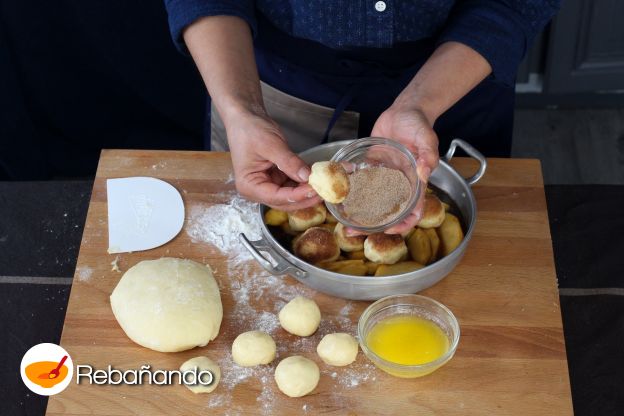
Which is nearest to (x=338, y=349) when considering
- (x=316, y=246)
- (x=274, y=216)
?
(x=316, y=246)

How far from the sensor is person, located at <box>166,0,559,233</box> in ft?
4.16

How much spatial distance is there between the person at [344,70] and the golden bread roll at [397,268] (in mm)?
63

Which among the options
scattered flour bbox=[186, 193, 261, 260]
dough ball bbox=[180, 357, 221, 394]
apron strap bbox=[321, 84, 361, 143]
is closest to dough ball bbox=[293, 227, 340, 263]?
scattered flour bbox=[186, 193, 261, 260]

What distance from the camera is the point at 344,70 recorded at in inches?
58.6

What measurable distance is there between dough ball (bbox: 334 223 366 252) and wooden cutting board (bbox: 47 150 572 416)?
0.09 metres

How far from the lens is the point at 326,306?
1.24 meters

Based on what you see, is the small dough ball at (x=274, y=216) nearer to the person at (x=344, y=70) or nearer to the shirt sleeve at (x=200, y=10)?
the person at (x=344, y=70)

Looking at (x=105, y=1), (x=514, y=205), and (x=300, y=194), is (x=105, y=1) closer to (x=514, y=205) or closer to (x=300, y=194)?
(x=300, y=194)

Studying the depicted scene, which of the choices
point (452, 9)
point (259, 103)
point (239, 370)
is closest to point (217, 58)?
point (259, 103)

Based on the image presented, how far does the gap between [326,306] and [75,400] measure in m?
0.43

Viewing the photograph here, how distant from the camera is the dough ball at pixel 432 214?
1277 millimetres

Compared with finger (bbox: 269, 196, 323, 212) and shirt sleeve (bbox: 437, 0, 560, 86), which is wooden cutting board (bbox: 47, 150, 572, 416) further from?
shirt sleeve (bbox: 437, 0, 560, 86)

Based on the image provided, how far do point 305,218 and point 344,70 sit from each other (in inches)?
14.4

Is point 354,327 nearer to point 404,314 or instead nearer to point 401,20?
point 404,314
